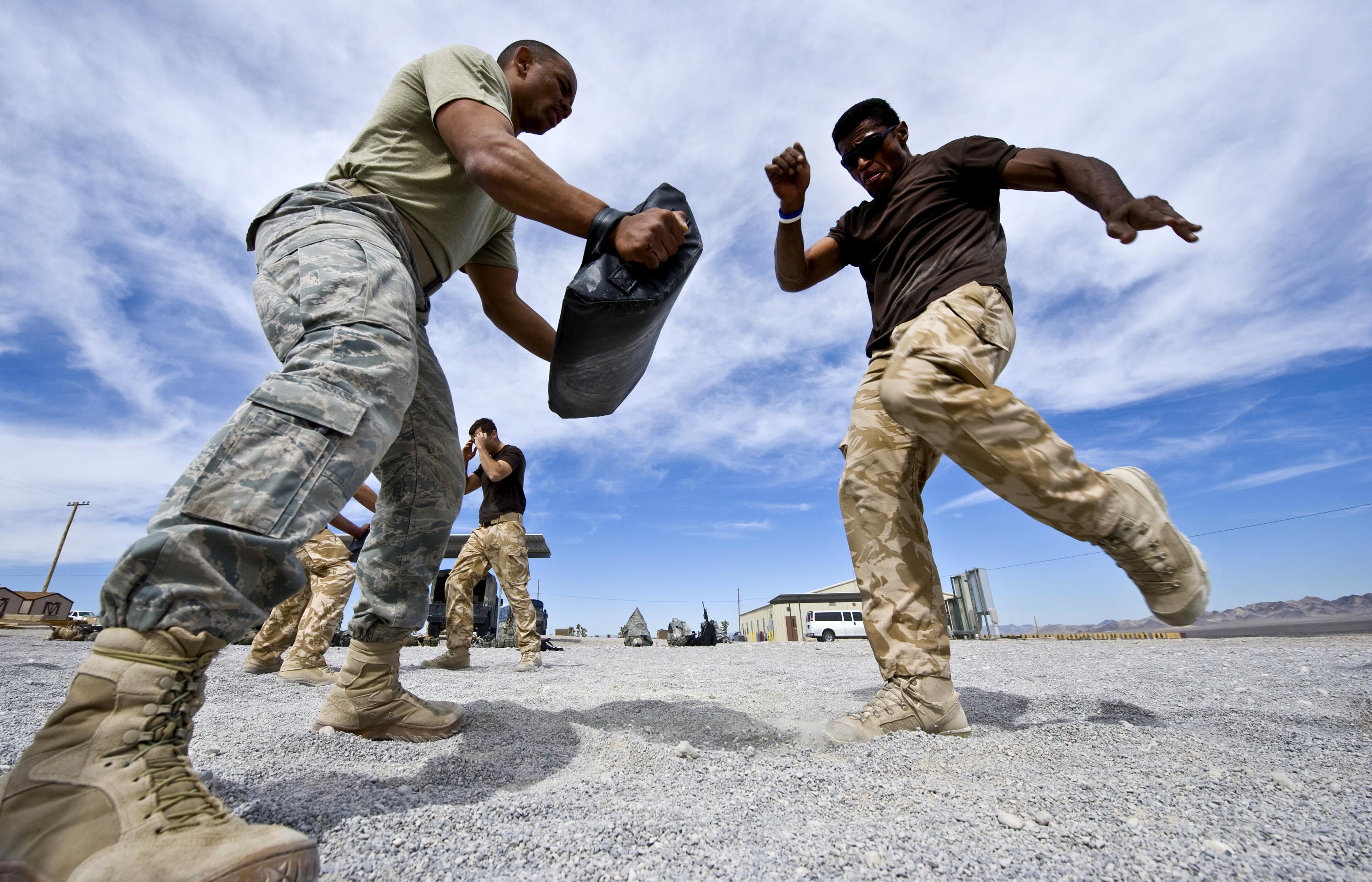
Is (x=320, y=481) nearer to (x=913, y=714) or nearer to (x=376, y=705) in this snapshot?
(x=376, y=705)

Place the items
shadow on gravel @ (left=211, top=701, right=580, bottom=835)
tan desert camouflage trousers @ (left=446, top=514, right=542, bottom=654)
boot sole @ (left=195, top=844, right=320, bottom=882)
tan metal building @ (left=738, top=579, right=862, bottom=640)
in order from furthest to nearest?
tan metal building @ (left=738, top=579, right=862, bottom=640) < tan desert camouflage trousers @ (left=446, top=514, right=542, bottom=654) < shadow on gravel @ (left=211, top=701, right=580, bottom=835) < boot sole @ (left=195, top=844, right=320, bottom=882)

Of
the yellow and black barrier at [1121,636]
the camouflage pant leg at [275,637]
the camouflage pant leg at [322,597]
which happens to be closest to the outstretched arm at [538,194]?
the camouflage pant leg at [322,597]

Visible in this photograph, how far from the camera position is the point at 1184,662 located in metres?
4.07

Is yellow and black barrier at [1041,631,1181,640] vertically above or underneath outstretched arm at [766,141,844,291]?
underneath

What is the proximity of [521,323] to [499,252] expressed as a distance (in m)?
0.29

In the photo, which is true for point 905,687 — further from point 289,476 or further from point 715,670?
point 715,670

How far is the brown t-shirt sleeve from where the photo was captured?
2.16 metres

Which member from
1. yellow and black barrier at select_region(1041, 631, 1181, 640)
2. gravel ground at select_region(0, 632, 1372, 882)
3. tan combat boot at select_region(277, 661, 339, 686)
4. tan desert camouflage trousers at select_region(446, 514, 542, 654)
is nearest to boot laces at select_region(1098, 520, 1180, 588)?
gravel ground at select_region(0, 632, 1372, 882)

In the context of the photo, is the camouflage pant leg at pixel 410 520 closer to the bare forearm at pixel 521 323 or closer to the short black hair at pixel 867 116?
the bare forearm at pixel 521 323

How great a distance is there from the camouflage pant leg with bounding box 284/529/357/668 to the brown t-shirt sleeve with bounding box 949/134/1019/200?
3.96 m

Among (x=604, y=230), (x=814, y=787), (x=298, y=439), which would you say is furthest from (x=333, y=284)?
(x=814, y=787)

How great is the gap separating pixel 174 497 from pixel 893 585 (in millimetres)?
1872

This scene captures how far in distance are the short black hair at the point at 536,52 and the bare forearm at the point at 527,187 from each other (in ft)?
2.67

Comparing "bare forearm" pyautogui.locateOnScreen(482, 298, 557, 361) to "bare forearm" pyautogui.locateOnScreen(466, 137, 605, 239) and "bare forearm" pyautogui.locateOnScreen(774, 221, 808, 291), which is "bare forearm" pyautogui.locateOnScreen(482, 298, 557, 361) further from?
"bare forearm" pyautogui.locateOnScreen(774, 221, 808, 291)
